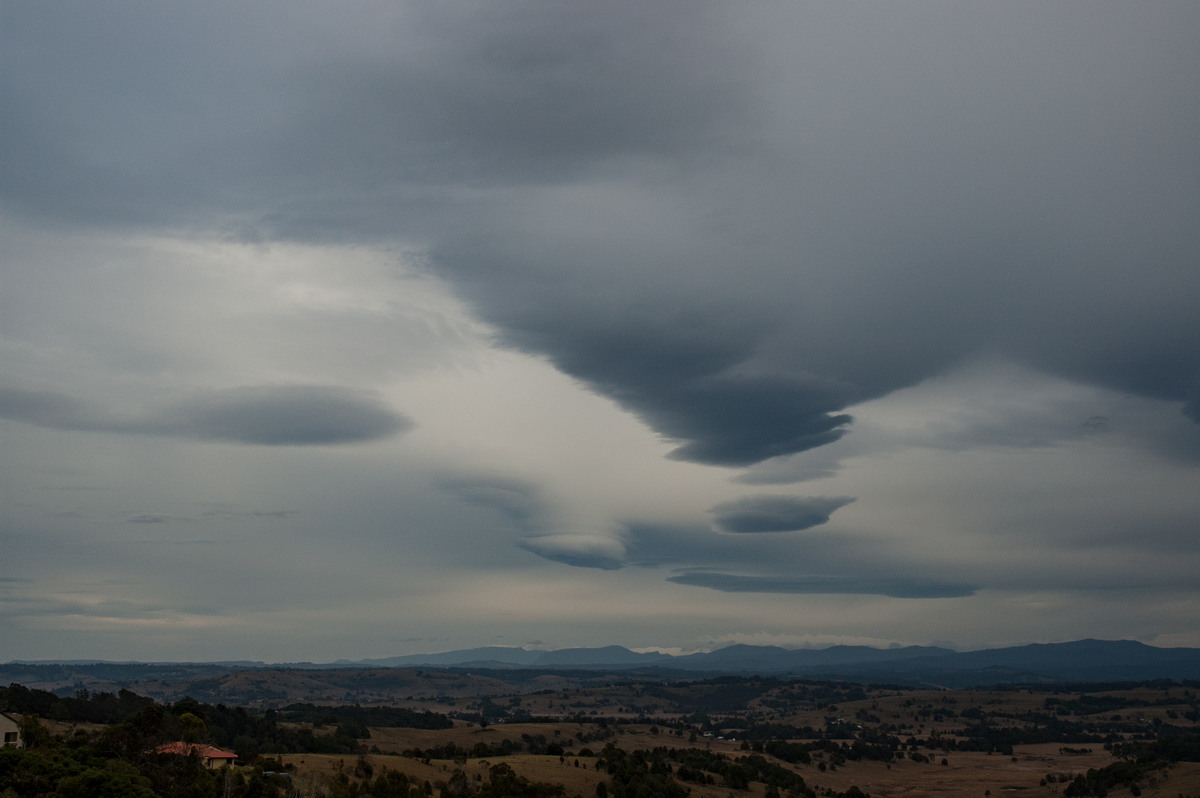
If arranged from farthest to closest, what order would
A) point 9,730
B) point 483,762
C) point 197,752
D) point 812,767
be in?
1. point 812,767
2. point 483,762
3. point 9,730
4. point 197,752

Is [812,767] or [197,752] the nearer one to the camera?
[197,752]

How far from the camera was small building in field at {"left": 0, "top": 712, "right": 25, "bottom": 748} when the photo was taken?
73562mm

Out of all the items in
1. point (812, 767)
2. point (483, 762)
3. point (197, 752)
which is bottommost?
point (812, 767)

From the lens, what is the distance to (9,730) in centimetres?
7512

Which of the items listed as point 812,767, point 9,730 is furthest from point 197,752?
point 812,767

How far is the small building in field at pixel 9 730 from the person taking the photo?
73.6 m

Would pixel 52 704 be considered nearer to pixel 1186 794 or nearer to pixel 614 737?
pixel 614 737

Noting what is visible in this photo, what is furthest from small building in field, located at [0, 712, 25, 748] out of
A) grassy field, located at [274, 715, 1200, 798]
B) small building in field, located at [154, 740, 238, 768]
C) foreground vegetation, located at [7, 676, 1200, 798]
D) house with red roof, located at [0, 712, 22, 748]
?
grassy field, located at [274, 715, 1200, 798]

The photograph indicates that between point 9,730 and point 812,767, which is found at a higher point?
point 9,730

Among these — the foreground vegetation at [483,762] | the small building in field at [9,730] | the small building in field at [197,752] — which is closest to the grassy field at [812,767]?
the foreground vegetation at [483,762]

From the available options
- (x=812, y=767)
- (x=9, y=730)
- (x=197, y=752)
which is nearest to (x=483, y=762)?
(x=197, y=752)

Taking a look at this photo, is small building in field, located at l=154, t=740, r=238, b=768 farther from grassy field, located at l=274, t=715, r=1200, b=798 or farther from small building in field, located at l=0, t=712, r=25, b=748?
small building in field, located at l=0, t=712, r=25, b=748

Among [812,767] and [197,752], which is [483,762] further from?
[812,767]

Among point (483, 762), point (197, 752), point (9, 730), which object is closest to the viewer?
point (197, 752)
